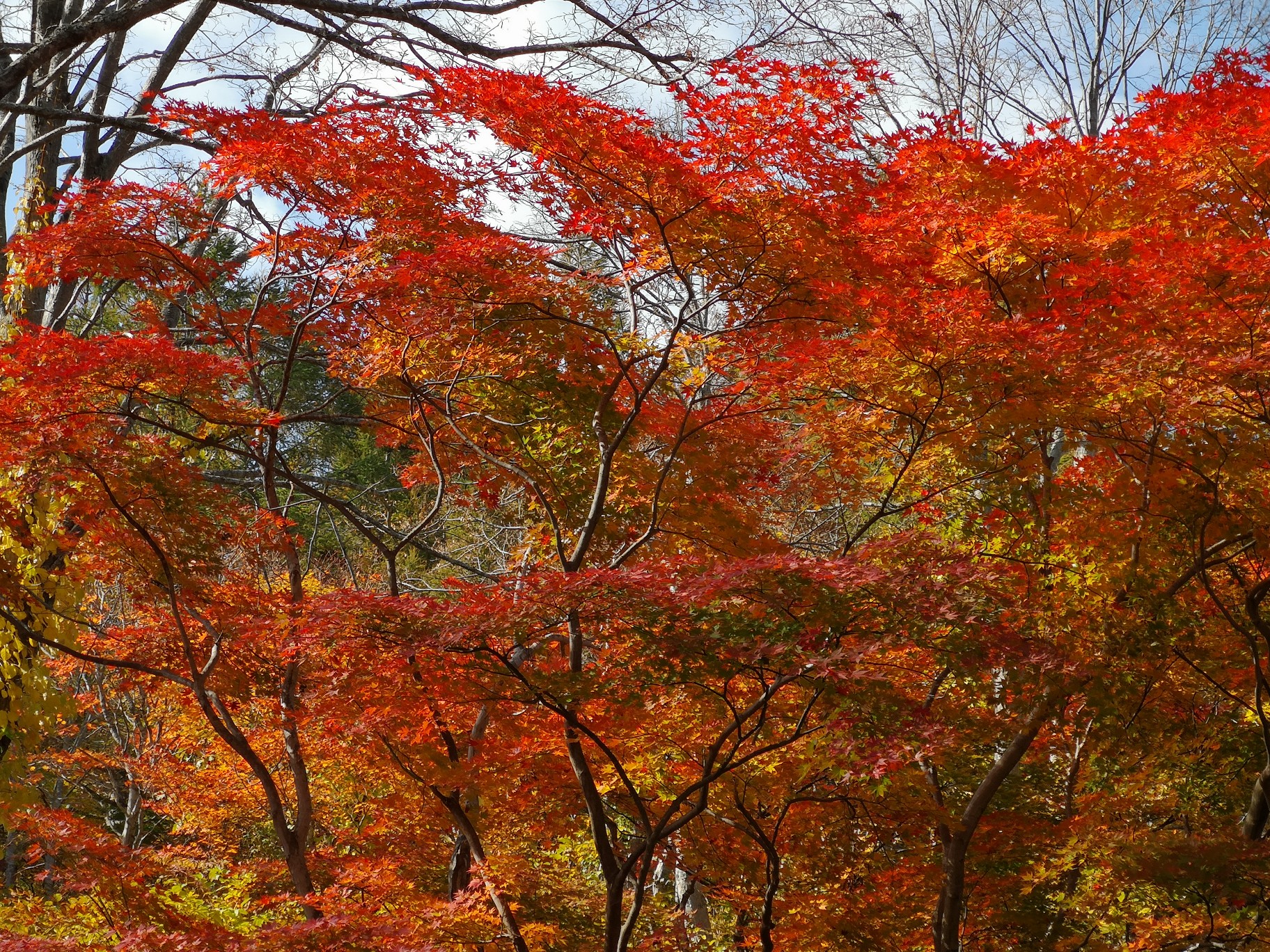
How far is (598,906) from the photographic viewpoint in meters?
7.79

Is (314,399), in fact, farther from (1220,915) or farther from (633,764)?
(1220,915)

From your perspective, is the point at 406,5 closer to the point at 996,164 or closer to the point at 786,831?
the point at 996,164

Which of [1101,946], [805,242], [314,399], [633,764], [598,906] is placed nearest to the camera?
[805,242]

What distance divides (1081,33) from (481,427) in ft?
25.8

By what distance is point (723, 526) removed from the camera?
7.18 meters

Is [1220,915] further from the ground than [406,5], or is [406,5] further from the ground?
[406,5]

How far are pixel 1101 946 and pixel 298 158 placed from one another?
287 inches

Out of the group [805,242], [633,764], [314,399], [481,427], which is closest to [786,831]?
[633,764]

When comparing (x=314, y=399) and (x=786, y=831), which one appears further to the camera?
(x=314, y=399)

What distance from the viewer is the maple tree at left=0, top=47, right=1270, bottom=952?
16.9 feet

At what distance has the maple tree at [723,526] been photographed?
5148 millimetres

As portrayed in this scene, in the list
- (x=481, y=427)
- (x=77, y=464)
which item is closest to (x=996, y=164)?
(x=481, y=427)

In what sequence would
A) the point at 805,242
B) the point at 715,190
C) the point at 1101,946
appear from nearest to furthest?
the point at 715,190
the point at 805,242
the point at 1101,946

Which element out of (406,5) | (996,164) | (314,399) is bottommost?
(996,164)
